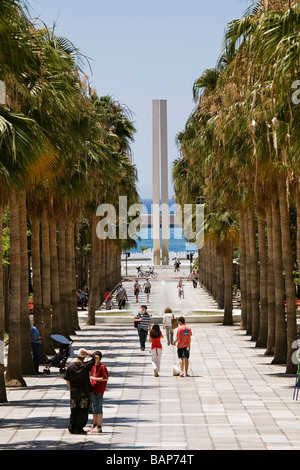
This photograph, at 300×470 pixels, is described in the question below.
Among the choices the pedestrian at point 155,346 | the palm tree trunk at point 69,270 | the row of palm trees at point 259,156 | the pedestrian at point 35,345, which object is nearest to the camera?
the row of palm trees at point 259,156

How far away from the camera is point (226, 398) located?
20.6 m

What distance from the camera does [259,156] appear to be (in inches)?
821

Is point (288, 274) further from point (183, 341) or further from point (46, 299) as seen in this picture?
point (46, 299)

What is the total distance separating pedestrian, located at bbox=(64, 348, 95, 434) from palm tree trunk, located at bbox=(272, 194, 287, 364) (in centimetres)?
1256

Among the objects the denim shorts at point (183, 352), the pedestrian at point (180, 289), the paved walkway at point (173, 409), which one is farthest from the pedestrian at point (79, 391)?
the pedestrian at point (180, 289)

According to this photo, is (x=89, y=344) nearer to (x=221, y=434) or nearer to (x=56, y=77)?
(x=56, y=77)

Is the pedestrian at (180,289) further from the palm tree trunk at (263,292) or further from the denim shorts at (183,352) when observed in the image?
the denim shorts at (183,352)

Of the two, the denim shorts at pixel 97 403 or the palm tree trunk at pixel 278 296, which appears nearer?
the denim shorts at pixel 97 403

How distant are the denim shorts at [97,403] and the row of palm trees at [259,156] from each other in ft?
14.8

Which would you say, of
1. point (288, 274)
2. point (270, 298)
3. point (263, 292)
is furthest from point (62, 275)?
point (288, 274)

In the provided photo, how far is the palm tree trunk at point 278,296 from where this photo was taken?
2772 cm

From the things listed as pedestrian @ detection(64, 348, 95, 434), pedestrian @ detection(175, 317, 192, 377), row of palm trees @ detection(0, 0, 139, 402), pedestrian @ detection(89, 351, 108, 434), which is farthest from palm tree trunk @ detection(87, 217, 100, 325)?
pedestrian @ detection(64, 348, 95, 434)

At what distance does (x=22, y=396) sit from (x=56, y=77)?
697cm
